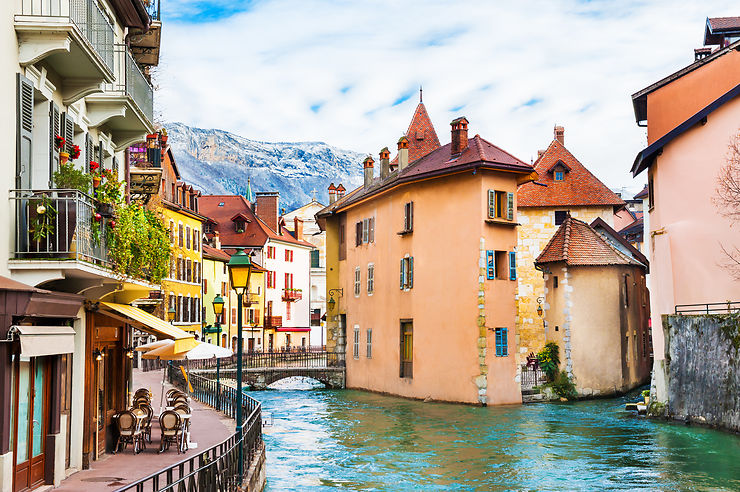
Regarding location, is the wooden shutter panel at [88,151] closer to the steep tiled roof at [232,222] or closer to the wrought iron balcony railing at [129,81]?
the wrought iron balcony railing at [129,81]

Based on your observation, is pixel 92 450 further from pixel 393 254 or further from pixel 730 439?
pixel 393 254

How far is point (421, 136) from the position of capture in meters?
49.2

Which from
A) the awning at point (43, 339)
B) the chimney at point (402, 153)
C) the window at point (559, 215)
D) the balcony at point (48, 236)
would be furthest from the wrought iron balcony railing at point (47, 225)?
the window at point (559, 215)

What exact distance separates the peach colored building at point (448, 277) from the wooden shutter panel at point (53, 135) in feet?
78.2

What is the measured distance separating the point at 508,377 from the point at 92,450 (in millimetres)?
22945

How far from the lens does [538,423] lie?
30.2 metres

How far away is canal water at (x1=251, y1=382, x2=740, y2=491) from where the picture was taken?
64.2 feet

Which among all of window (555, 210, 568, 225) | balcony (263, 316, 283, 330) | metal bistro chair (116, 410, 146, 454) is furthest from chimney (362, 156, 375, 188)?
metal bistro chair (116, 410, 146, 454)

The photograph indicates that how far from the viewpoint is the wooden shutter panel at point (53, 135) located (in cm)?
1272

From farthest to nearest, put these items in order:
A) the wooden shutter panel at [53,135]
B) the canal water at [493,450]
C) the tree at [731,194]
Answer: the tree at [731,194], the canal water at [493,450], the wooden shutter panel at [53,135]

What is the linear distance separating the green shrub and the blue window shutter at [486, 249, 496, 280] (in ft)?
19.4

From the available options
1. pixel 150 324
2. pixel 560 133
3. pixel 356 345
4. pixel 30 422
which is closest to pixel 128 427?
pixel 150 324

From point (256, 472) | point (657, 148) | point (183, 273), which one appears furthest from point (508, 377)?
point (183, 273)

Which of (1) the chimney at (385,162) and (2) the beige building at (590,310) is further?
(1) the chimney at (385,162)
